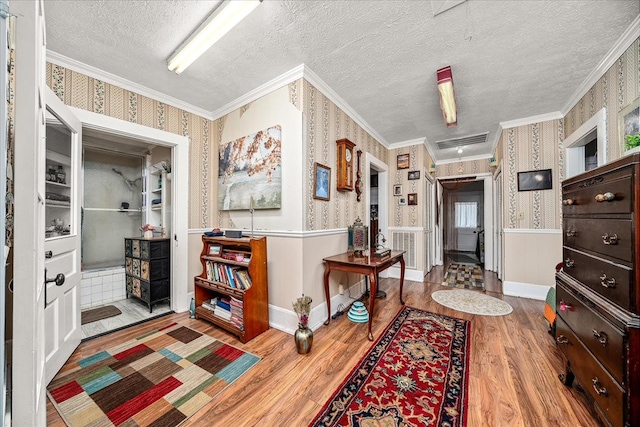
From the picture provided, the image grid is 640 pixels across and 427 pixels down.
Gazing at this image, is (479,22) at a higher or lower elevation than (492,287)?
higher

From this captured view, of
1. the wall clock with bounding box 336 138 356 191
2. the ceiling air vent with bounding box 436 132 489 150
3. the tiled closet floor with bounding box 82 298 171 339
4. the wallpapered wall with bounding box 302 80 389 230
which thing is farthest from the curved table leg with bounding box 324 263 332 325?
the ceiling air vent with bounding box 436 132 489 150

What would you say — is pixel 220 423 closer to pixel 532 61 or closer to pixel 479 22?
pixel 479 22

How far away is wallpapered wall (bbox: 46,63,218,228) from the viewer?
210 cm

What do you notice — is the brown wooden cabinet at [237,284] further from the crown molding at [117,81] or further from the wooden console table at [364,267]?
the crown molding at [117,81]

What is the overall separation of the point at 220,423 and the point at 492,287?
4164mm

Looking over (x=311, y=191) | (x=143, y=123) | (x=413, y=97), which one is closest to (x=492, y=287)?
(x=413, y=97)

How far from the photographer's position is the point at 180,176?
279 cm

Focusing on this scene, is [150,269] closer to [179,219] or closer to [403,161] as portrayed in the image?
[179,219]

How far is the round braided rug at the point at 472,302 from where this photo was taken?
279cm

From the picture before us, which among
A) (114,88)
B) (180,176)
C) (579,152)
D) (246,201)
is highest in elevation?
(114,88)

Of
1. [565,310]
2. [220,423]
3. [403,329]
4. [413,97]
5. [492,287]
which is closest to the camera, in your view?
[220,423]

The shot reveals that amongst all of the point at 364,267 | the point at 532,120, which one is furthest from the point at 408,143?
the point at 364,267

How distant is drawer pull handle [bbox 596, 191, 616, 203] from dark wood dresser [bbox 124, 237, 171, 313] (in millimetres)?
3880

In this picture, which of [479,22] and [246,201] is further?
[246,201]
